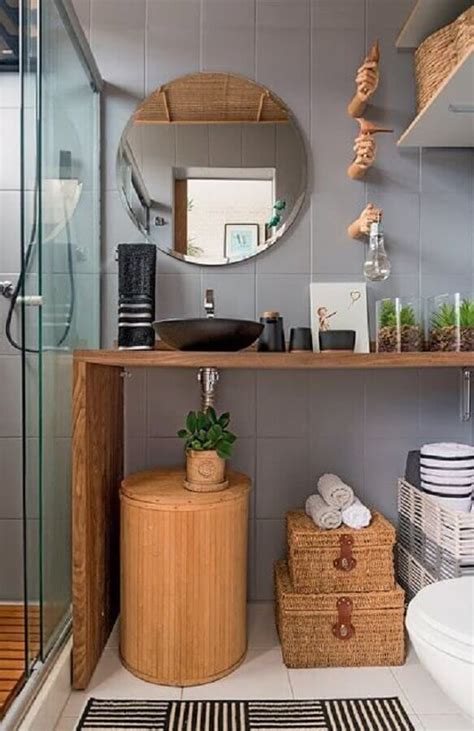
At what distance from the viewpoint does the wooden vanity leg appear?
1.71 meters

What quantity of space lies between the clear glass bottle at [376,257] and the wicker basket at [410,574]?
3.08ft

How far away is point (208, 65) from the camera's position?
224cm

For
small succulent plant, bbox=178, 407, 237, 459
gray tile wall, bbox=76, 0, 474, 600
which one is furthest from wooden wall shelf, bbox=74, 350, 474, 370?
gray tile wall, bbox=76, 0, 474, 600

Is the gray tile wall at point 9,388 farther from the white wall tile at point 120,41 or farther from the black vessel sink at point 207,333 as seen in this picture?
the black vessel sink at point 207,333

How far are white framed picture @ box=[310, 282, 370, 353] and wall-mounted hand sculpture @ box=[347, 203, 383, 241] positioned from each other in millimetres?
176

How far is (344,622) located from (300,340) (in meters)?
0.88

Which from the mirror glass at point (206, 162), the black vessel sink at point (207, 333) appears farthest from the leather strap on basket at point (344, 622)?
the mirror glass at point (206, 162)

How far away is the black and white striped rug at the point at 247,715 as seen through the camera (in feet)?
5.10

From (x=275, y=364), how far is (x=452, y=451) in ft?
2.14

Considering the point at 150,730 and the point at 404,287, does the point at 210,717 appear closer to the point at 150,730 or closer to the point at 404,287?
the point at 150,730

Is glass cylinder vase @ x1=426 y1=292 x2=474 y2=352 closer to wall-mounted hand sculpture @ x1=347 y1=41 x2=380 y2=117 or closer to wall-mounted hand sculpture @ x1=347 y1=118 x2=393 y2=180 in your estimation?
wall-mounted hand sculpture @ x1=347 y1=118 x2=393 y2=180

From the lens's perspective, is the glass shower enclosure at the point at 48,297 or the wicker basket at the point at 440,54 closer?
the glass shower enclosure at the point at 48,297

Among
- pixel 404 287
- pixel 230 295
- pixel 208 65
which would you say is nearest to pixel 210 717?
pixel 230 295

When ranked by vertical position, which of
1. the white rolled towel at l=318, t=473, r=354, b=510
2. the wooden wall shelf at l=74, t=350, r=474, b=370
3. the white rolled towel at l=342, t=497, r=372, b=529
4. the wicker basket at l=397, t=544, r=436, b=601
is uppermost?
the wooden wall shelf at l=74, t=350, r=474, b=370
